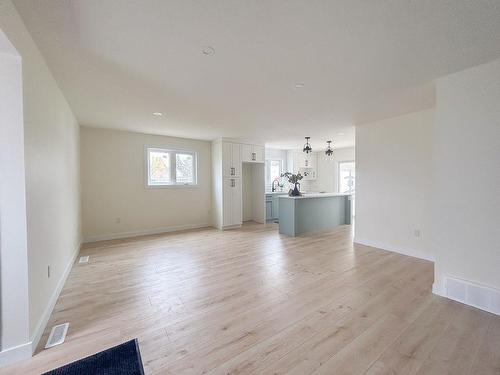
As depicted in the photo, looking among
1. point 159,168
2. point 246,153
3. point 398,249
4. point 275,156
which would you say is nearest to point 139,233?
point 159,168

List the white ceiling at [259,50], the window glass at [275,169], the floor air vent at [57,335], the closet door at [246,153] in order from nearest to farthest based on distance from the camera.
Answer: the white ceiling at [259,50], the floor air vent at [57,335], the closet door at [246,153], the window glass at [275,169]

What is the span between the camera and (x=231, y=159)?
5867 millimetres

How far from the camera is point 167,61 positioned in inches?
79.7

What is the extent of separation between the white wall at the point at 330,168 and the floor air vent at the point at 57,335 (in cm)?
758

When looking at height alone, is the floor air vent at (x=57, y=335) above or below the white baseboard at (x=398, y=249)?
below

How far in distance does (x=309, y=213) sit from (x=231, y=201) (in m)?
2.07

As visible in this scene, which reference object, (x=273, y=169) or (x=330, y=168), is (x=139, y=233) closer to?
(x=273, y=169)

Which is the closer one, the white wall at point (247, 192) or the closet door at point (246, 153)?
the closet door at point (246, 153)

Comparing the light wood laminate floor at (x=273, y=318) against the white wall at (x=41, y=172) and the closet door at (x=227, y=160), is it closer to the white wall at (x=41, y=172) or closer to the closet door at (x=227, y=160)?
the white wall at (x=41, y=172)

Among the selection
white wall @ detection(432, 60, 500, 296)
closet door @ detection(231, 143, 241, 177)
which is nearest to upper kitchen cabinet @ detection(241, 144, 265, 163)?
closet door @ detection(231, 143, 241, 177)

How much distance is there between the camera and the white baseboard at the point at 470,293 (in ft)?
6.75

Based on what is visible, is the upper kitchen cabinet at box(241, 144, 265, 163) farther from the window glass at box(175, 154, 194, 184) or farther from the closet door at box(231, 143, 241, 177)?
the window glass at box(175, 154, 194, 184)

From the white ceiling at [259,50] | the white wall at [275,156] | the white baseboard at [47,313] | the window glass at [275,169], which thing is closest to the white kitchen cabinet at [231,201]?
the white wall at [275,156]

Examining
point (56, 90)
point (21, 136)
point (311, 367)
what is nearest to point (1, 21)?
point (21, 136)
